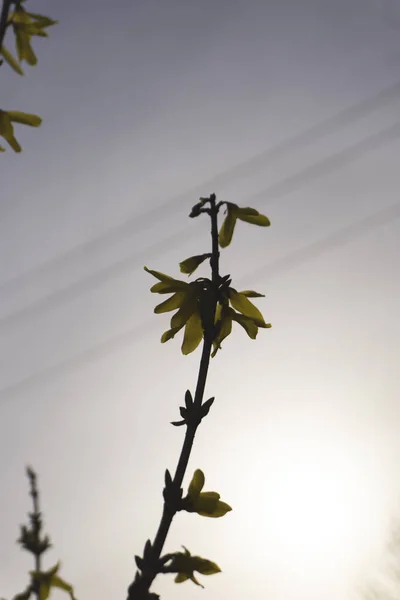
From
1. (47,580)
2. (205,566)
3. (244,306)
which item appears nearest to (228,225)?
(244,306)

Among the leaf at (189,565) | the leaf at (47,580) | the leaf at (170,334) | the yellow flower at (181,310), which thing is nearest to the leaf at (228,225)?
the yellow flower at (181,310)

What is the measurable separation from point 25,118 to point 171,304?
2.45ft

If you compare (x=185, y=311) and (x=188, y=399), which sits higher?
(x=185, y=311)

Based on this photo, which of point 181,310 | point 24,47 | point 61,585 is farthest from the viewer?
point 24,47

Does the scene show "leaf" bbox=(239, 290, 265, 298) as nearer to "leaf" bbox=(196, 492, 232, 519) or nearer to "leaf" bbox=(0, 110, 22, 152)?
"leaf" bbox=(196, 492, 232, 519)

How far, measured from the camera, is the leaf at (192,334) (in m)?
1.75

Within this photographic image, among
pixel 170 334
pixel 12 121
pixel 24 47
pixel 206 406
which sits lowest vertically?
pixel 206 406

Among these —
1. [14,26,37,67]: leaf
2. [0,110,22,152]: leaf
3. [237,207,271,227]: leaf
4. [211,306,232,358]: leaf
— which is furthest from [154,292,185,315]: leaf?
[14,26,37,67]: leaf

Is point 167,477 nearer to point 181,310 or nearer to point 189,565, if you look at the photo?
point 189,565

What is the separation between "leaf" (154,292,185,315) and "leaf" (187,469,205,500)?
20.6 inches

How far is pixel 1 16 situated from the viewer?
178 cm

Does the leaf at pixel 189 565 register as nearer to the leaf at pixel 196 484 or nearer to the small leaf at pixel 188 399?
the leaf at pixel 196 484

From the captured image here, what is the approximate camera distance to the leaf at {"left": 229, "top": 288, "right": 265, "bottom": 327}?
5.33 ft

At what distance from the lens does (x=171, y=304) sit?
1.79 meters
